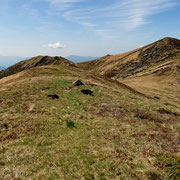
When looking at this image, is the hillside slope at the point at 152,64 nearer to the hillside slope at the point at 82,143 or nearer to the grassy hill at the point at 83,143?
the hillside slope at the point at 82,143

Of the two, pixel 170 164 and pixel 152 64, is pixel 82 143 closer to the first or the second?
pixel 170 164

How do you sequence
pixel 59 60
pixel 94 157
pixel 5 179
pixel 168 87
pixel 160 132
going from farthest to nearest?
pixel 59 60
pixel 168 87
pixel 160 132
pixel 94 157
pixel 5 179

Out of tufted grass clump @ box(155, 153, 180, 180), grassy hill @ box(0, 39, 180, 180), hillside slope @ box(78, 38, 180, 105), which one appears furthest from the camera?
hillside slope @ box(78, 38, 180, 105)

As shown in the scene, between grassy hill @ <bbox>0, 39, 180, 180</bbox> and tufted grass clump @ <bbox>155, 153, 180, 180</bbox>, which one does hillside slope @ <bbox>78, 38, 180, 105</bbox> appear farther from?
tufted grass clump @ <bbox>155, 153, 180, 180</bbox>

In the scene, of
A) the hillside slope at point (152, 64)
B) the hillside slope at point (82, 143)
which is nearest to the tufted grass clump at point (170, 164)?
the hillside slope at point (82, 143)

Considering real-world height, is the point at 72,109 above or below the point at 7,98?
below

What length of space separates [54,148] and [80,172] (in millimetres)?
3310

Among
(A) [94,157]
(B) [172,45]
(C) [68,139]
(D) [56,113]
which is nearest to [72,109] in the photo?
(D) [56,113]

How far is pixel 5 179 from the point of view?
6832 millimetres

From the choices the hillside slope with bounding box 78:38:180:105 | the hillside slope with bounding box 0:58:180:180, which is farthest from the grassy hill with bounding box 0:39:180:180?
the hillside slope with bounding box 78:38:180:105

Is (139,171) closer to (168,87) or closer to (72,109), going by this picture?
(72,109)

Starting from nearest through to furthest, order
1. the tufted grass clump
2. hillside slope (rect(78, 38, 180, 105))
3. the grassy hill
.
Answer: the tufted grass clump < the grassy hill < hillside slope (rect(78, 38, 180, 105))

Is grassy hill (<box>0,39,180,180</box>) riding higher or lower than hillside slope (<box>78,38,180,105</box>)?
lower

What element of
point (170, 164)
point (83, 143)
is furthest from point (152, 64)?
point (170, 164)
